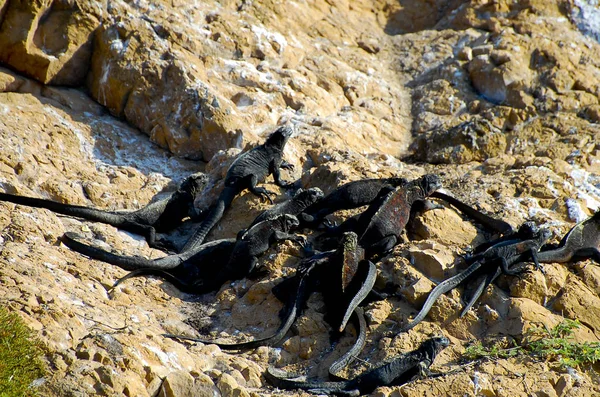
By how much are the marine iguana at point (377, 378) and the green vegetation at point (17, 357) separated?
2.20 metres

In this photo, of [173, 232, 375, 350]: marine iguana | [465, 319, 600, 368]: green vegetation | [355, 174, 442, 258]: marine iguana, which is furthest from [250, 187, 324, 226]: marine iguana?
[465, 319, 600, 368]: green vegetation

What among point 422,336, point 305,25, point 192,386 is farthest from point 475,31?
point 192,386

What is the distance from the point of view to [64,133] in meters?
11.9

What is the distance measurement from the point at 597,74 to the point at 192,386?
10.8 meters

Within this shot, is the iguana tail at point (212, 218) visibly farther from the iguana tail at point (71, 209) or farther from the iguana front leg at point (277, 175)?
the iguana tail at point (71, 209)

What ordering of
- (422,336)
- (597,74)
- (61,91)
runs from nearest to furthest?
(422,336) < (61,91) < (597,74)

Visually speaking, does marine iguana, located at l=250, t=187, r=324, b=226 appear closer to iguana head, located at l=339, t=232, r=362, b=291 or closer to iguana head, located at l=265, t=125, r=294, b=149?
iguana head, located at l=265, t=125, r=294, b=149

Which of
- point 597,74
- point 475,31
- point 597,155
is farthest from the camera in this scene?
point 475,31

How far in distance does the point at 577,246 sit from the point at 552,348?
216 centimetres

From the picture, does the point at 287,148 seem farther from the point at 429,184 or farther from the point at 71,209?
the point at 71,209

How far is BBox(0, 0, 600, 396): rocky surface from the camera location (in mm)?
6961

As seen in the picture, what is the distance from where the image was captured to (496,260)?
8.30 metres

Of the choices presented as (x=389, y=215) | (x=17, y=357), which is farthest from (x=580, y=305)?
(x=17, y=357)

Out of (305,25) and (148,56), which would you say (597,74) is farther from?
(148,56)
